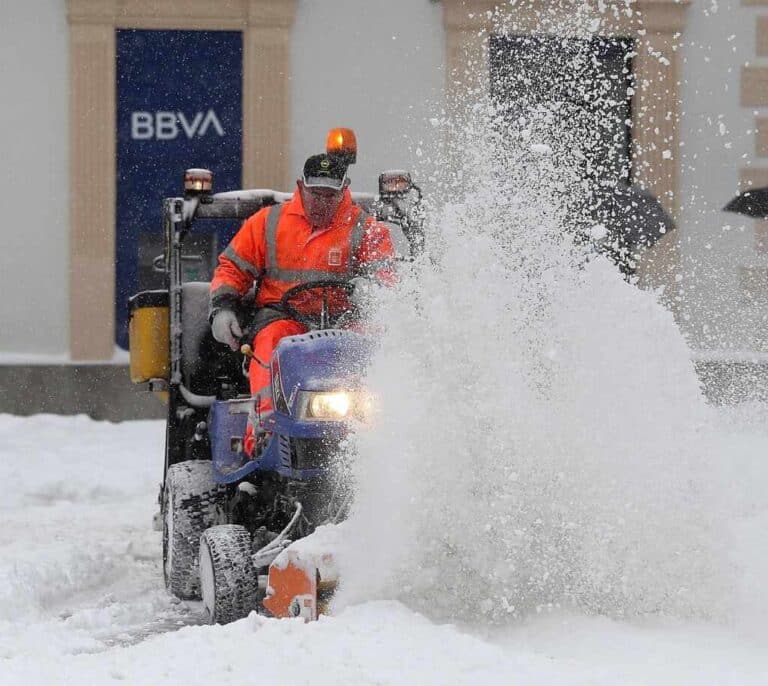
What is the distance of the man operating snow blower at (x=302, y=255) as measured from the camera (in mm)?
6152

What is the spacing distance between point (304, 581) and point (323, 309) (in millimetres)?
1382

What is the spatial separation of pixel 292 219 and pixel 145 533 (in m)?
2.66

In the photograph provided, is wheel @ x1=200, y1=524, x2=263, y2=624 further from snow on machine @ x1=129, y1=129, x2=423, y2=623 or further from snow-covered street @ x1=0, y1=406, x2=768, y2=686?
snow-covered street @ x1=0, y1=406, x2=768, y2=686

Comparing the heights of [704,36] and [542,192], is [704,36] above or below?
above

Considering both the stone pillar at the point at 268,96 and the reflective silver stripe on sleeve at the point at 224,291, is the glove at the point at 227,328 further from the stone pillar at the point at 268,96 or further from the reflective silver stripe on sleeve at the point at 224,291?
the stone pillar at the point at 268,96

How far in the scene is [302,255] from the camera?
6.27 m

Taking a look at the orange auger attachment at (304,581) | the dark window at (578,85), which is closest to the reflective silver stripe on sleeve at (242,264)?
the orange auger attachment at (304,581)

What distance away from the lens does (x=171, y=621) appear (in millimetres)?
5977

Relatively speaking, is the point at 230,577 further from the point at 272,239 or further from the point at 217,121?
the point at 217,121

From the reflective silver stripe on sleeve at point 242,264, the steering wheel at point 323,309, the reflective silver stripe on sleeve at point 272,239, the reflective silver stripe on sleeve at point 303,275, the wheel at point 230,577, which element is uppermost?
the reflective silver stripe on sleeve at point 272,239

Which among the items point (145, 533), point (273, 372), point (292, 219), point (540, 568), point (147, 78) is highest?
point (147, 78)

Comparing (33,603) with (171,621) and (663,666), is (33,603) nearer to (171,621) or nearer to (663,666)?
(171,621)

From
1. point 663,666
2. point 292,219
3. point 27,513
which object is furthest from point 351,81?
point 663,666

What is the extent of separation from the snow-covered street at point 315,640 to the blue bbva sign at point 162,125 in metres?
7.26
